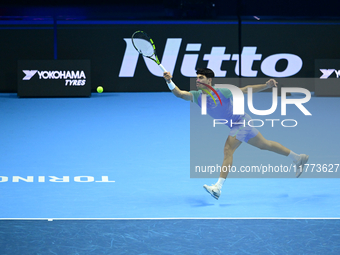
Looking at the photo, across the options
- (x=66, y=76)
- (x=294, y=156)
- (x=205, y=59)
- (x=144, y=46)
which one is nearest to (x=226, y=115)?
(x=294, y=156)

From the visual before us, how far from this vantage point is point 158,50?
699 inches

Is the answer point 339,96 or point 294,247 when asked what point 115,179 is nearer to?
point 294,247

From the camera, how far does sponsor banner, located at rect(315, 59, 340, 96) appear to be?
16828mm

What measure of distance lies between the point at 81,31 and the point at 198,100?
39.8 ft

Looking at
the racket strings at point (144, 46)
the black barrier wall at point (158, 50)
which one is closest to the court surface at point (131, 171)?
the racket strings at point (144, 46)

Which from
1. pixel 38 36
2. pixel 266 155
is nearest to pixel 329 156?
pixel 266 155

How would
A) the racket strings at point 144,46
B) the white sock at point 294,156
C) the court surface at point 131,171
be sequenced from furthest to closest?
the racket strings at point 144,46, the white sock at point 294,156, the court surface at point 131,171

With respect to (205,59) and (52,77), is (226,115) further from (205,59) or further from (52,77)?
(205,59)

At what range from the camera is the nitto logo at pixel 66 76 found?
1627 centimetres

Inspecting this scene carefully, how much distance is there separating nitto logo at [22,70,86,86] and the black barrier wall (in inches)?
57.2

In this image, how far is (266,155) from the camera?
9.00 meters

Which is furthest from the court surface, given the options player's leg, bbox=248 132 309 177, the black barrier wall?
the black barrier wall

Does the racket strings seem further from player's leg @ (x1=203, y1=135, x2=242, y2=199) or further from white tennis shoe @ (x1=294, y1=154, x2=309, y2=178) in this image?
white tennis shoe @ (x1=294, y1=154, x2=309, y2=178)

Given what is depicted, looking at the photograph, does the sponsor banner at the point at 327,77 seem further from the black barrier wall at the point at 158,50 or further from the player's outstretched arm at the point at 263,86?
the player's outstretched arm at the point at 263,86
